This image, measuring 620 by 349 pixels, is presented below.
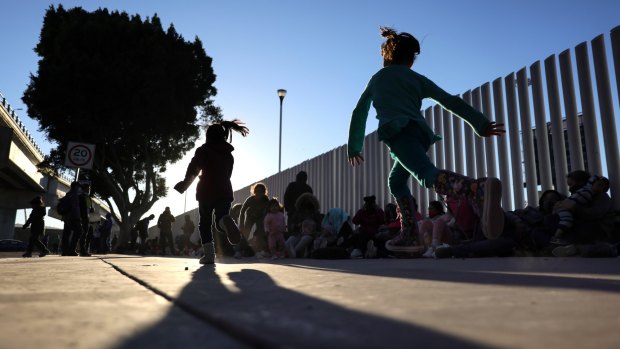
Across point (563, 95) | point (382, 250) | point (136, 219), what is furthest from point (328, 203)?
point (136, 219)

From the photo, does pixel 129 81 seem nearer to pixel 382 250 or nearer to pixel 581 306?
pixel 382 250

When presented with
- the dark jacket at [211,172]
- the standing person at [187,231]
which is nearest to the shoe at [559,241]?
the dark jacket at [211,172]

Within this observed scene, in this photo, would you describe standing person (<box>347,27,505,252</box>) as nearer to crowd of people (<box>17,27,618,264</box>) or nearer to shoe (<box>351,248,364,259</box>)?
crowd of people (<box>17,27,618,264</box>)

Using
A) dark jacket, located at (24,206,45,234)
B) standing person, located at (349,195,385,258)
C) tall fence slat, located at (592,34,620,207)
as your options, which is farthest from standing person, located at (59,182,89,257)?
tall fence slat, located at (592,34,620,207)

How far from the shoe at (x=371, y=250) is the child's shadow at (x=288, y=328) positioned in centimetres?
607

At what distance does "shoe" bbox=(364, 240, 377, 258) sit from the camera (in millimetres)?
7026

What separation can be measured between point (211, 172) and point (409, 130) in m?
2.18

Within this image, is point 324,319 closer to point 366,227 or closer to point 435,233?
point 435,233

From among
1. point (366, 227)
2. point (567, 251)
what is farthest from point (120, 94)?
point (567, 251)

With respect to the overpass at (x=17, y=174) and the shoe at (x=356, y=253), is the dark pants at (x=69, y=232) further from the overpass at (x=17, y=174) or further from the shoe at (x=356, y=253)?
the overpass at (x=17, y=174)

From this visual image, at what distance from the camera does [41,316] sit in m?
0.95

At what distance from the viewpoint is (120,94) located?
16812 millimetres

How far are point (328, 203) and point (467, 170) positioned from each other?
17.1 feet

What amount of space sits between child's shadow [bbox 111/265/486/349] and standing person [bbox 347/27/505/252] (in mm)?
2243
